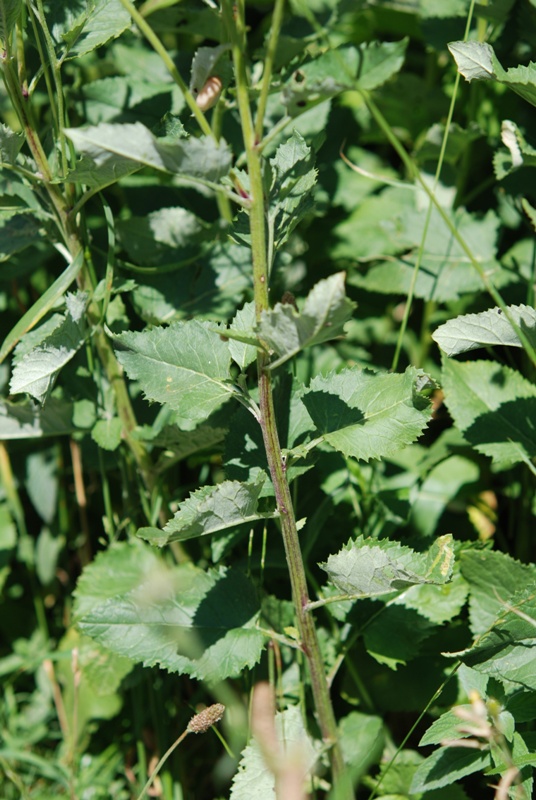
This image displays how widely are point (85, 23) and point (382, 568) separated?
0.95 meters

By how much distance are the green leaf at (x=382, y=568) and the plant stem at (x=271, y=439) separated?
0.19 ft

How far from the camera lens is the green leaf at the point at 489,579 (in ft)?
3.96

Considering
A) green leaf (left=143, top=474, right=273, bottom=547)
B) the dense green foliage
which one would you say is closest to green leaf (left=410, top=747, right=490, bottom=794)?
the dense green foliage

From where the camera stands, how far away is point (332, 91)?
2.74 feet

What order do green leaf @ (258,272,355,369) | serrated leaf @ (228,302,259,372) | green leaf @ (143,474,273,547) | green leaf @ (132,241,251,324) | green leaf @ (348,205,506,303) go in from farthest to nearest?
1. green leaf @ (348,205,506,303)
2. green leaf @ (132,241,251,324)
3. serrated leaf @ (228,302,259,372)
4. green leaf @ (143,474,273,547)
5. green leaf @ (258,272,355,369)

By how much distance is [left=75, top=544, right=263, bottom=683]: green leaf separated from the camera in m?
1.12

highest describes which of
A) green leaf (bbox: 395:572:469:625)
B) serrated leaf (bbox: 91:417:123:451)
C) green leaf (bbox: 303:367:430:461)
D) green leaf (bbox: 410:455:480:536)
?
green leaf (bbox: 303:367:430:461)

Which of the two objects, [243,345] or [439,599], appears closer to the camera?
[243,345]

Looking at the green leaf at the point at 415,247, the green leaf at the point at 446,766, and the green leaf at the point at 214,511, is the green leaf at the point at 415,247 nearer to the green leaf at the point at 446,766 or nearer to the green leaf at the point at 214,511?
the green leaf at the point at 214,511

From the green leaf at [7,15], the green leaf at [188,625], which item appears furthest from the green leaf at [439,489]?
the green leaf at [7,15]

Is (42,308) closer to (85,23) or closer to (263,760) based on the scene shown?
(85,23)

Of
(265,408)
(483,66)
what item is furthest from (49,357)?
(483,66)

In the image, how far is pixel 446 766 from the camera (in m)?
1.08

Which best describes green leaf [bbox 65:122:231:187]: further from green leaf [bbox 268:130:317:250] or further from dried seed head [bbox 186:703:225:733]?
dried seed head [bbox 186:703:225:733]
